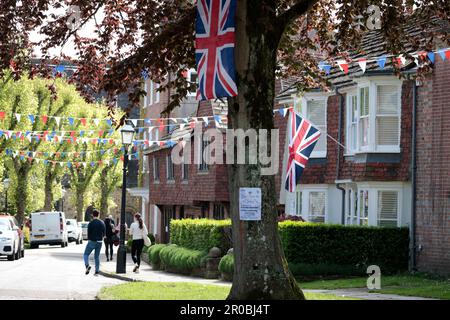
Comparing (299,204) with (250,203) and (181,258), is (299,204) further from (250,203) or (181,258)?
(250,203)

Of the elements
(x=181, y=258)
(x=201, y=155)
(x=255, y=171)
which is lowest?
(x=181, y=258)

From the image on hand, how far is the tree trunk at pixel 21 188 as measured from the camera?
216ft

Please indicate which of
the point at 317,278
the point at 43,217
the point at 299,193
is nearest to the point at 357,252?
the point at 317,278

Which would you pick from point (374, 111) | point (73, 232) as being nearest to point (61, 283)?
point (374, 111)

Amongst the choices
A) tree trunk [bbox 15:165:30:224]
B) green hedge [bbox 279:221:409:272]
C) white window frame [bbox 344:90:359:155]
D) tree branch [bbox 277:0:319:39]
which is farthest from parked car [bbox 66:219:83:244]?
tree branch [bbox 277:0:319:39]

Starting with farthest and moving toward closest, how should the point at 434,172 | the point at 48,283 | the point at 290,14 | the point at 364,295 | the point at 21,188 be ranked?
Result: the point at 21,188 < the point at 434,172 < the point at 48,283 < the point at 364,295 < the point at 290,14

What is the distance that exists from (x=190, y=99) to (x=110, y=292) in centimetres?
3288

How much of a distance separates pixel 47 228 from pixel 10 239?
19840 millimetres

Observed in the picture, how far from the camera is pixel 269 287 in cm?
1590

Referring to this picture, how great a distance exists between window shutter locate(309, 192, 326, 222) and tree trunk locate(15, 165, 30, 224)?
33.9 meters

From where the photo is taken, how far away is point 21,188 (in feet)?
216

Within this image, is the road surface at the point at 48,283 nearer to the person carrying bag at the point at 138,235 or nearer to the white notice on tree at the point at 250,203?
the person carrying bag at the point at 138,235

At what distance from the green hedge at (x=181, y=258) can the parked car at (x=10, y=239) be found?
22.2ft
